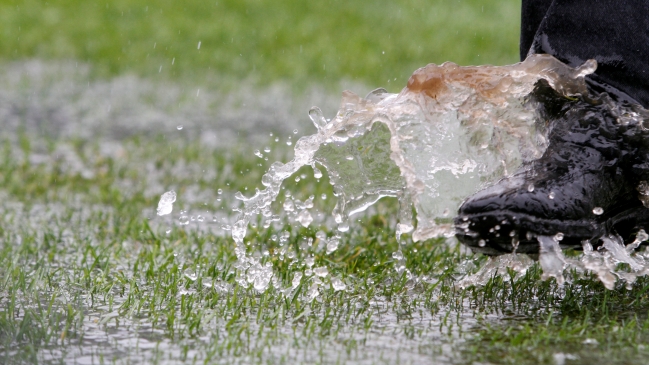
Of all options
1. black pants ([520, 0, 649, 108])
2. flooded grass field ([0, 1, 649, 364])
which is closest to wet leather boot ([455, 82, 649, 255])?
black pants ([520, 0, 649, 108])

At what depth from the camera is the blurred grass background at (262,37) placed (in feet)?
42.9

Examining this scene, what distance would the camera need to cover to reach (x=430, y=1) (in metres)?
18.4

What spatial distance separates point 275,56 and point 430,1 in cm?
575

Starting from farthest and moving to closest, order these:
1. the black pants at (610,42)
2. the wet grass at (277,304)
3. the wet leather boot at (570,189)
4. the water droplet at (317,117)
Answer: the water droplet at (317,117) → the black pants at (610,42) → the wet leather boot at (570,189) → the wet grass at (277,304)

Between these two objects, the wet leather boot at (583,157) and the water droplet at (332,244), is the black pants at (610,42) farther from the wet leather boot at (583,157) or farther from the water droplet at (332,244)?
the water droplet at (332,244)

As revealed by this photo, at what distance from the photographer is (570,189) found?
10.2 ft

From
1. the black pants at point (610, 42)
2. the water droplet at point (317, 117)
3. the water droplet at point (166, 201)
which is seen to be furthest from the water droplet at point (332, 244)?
the black pants at point (610, 42)

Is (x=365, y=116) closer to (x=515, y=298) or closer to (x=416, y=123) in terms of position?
(x=416, y=123)

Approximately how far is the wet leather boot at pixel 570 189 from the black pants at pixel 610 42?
112 millimetres

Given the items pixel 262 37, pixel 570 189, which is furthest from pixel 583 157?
pixel 262 37

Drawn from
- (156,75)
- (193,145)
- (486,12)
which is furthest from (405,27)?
(193,145)

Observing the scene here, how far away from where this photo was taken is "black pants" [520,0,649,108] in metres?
3.29

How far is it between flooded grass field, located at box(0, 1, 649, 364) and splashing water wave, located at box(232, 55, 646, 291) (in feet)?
0.68

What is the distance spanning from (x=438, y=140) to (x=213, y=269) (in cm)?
109
